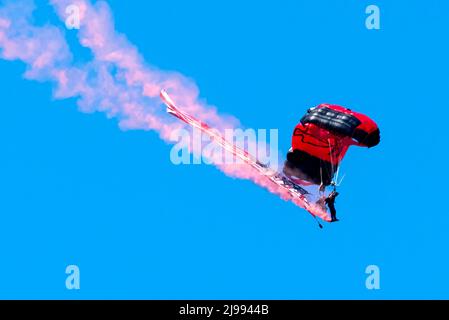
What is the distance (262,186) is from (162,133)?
3272 millimetres

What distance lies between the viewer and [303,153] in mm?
39281

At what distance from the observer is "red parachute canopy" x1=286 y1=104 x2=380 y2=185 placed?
125 feet

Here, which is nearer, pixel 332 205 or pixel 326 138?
pixel 332 205

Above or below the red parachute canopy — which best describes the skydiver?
below

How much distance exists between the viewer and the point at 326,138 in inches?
1524

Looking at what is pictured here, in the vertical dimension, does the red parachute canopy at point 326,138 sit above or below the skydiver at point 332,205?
above

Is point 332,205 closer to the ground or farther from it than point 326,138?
closer to the ground

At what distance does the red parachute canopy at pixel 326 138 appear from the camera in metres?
38.0
